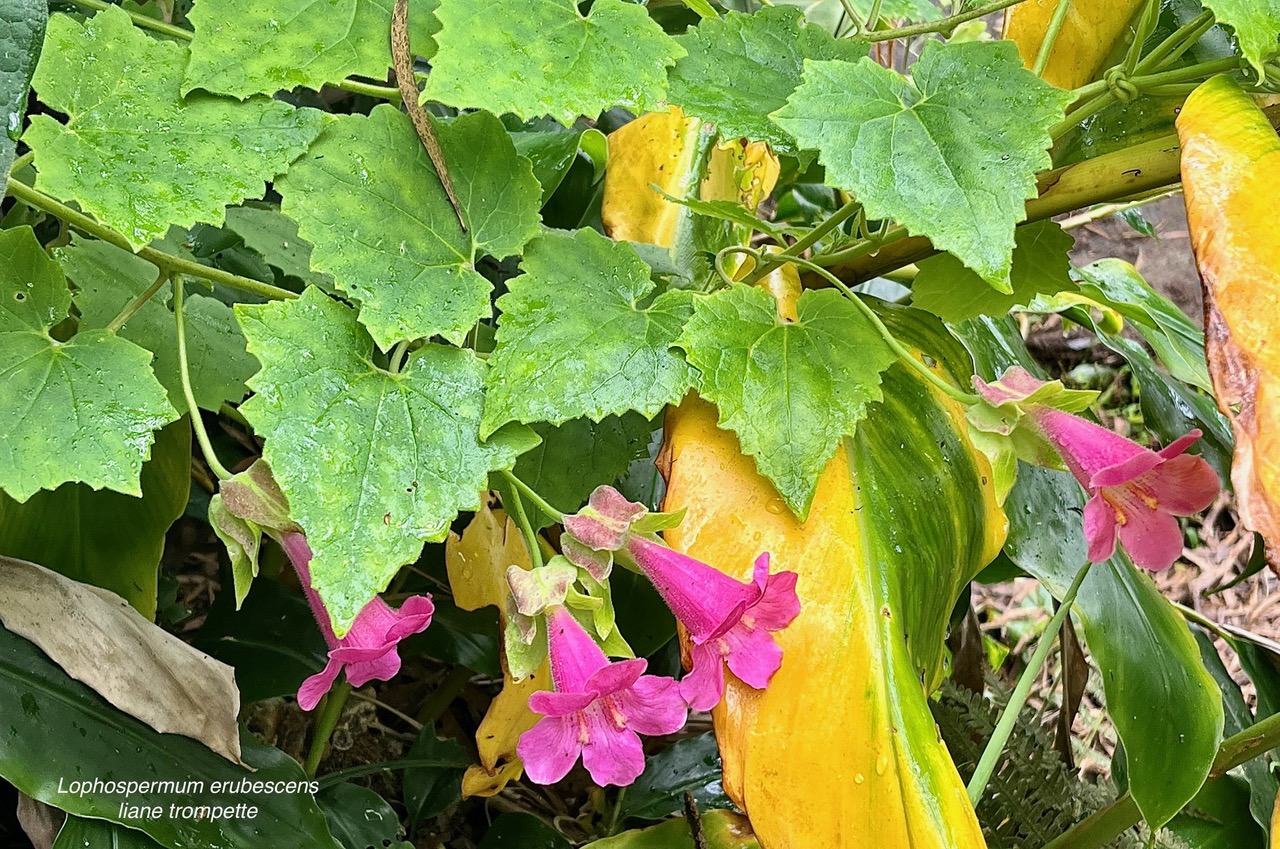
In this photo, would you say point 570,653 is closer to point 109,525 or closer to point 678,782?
point 109,525

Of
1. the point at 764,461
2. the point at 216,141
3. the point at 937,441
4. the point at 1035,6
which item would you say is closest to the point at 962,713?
the point at 937,441

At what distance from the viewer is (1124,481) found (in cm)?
55

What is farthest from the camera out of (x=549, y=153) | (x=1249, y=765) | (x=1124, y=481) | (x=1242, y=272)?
(x=1249, y=765)

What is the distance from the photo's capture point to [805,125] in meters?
0.53

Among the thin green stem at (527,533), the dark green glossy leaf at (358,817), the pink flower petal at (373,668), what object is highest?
the thin green stem at (527,533)

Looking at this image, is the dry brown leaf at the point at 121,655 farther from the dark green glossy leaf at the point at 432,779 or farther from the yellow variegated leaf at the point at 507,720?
the dark green glossy leaf at the point at 432,779

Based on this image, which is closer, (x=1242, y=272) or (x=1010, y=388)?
(x=1242, y=272)

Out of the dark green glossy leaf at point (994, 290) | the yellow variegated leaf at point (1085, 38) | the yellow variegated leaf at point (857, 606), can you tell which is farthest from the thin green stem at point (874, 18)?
the yellow variegated leaf at point (857, 606)

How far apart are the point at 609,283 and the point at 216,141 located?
23 cm

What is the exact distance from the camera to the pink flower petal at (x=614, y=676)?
49cm

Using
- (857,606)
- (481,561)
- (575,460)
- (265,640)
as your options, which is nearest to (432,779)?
(265,640)

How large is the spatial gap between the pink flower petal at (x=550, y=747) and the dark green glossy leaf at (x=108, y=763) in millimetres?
244

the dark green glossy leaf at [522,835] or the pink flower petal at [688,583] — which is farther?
the dark green glossy leaf at [522,835]

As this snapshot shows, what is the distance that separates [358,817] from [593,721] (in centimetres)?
42
